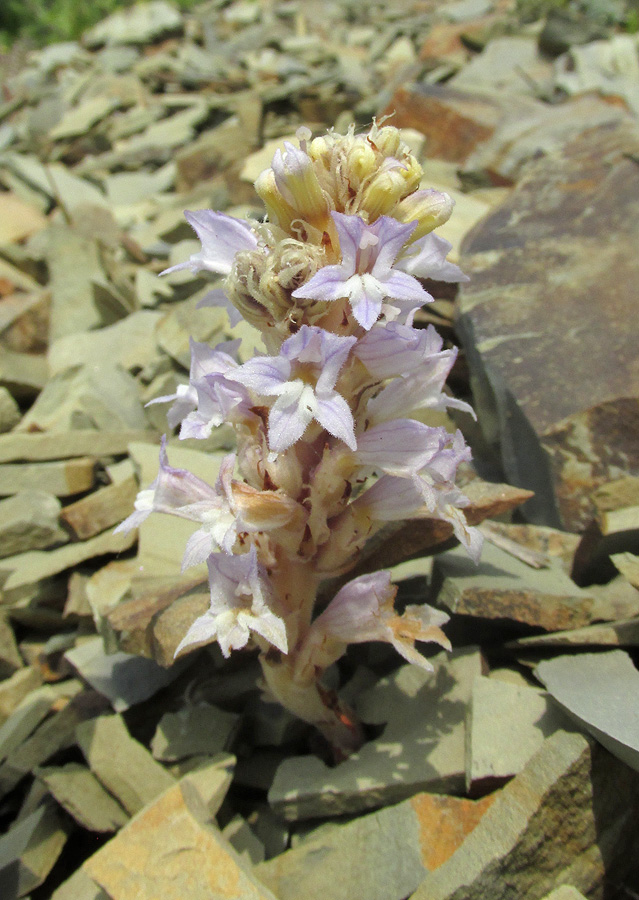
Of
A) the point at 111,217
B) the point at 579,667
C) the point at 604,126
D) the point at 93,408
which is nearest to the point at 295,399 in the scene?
the point at 579,667

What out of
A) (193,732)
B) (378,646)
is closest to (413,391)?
(378,646)

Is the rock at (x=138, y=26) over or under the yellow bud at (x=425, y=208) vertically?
under

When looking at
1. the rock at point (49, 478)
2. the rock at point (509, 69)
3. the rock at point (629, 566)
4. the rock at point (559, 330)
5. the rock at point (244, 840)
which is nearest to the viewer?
the rock at point (629, 566)

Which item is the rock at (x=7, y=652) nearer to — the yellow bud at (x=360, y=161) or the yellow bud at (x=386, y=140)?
the yellow bud at (x=360, y=161)

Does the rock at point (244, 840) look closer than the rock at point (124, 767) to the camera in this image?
Yes

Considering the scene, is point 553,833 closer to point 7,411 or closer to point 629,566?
point 629,566

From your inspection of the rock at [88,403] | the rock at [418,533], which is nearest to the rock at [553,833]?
the rock at [418,533]
